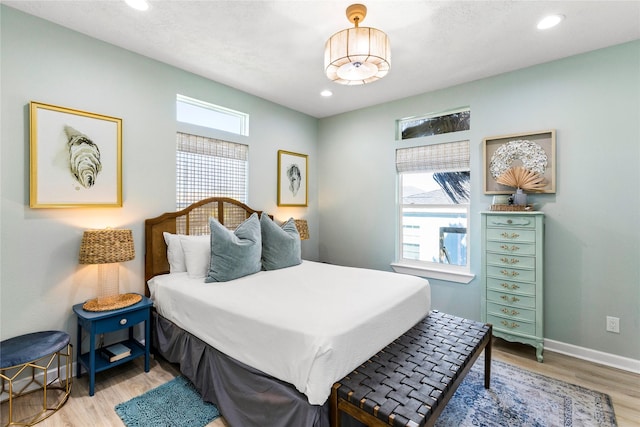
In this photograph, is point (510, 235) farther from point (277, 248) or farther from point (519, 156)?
point (277, 248)

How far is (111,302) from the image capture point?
2.41 m

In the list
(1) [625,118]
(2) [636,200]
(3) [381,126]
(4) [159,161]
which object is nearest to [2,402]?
(4) [159,161]

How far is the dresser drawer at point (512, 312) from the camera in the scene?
2.71m

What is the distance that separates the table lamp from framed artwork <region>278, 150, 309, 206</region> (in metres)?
2.05

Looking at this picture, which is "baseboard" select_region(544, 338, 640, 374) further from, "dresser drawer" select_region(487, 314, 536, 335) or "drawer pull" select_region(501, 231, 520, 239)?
"drawer pull" select_region(501, 231, 520, 239)

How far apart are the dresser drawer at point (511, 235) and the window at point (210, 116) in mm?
2968

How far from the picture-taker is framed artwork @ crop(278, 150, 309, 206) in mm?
4140

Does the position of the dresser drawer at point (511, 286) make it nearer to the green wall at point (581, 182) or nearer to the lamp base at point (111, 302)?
the green wall at point (581, 182)

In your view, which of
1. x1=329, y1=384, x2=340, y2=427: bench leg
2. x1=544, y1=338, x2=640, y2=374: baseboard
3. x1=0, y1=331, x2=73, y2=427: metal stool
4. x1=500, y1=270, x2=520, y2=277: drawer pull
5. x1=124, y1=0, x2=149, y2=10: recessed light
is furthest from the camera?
x1=500, y1=270, x2=520, y2=277: drawer pull

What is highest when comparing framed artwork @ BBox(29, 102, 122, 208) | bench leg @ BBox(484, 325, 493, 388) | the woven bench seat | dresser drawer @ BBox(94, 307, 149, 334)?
framed artwork @ BBox(29, 102, 122, 208)

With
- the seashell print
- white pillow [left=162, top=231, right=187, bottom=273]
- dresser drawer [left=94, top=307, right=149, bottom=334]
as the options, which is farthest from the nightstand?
the seashell print

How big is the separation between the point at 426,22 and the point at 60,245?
3.31m

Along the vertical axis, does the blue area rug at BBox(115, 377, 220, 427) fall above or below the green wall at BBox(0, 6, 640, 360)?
below

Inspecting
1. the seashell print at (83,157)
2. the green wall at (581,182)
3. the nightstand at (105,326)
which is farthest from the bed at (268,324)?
the green wall at (581,182)
